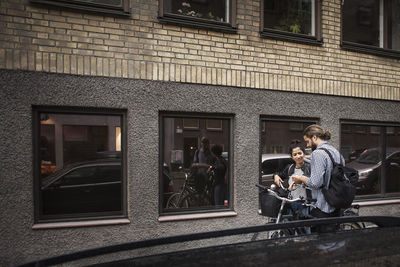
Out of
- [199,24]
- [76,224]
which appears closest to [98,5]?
[199,24]

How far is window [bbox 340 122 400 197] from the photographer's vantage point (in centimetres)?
647

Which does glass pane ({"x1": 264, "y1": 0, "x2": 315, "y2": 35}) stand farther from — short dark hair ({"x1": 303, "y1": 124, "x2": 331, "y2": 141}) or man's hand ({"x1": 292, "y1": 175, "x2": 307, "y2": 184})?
man's hand ({"x1": 292, "y1": 175, "x2": 307, "y2": 184})

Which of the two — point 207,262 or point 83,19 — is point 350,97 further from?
point 207,262

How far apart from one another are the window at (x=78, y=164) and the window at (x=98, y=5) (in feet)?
4.67

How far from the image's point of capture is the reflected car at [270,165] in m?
5.65

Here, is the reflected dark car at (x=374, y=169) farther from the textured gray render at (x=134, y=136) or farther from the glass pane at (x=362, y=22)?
the glass pane at (x=362, y=22)

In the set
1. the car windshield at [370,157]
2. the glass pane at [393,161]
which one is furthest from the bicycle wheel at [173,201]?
the glass pane at [393,161]

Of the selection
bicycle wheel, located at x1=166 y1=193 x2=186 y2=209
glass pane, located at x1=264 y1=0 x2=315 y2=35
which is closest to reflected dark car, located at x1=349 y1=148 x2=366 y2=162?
glass pane, located at x1=264 y1=0 x2=315 y2=35

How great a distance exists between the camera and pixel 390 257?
1.55m

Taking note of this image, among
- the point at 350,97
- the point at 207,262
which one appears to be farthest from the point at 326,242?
the point at 350,97

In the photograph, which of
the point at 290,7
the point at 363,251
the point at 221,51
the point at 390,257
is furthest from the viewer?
the point at 290,7

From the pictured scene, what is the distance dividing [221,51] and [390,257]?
13.8 feet

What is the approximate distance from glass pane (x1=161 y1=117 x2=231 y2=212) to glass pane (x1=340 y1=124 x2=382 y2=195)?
8.67ft

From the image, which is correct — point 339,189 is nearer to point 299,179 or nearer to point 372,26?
point 299,179
